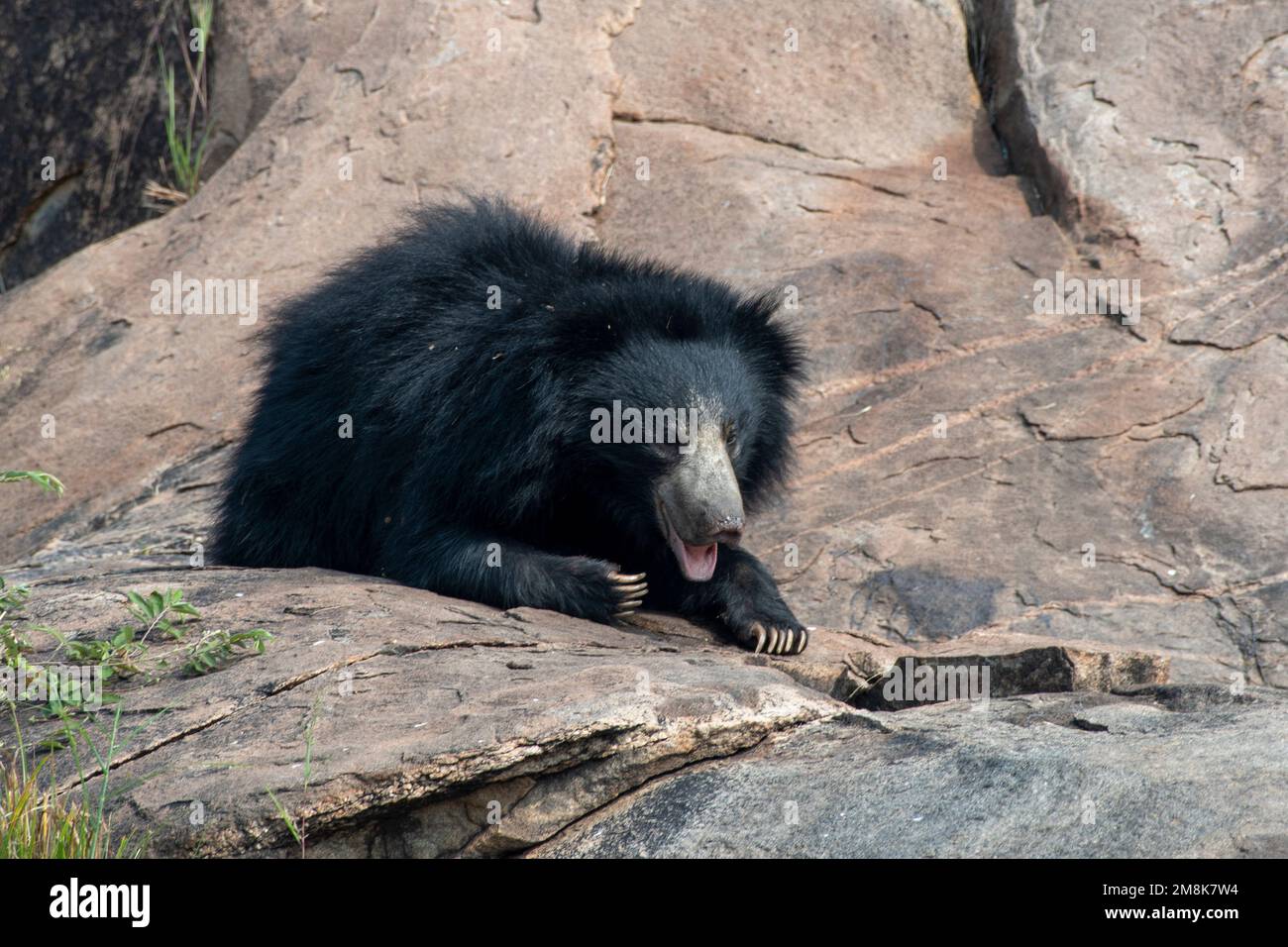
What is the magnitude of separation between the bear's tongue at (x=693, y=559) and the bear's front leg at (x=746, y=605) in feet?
0.74

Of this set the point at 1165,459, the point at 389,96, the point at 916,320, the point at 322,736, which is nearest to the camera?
the point at 322,736

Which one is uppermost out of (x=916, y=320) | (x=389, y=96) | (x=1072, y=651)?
(x=389, y=96)

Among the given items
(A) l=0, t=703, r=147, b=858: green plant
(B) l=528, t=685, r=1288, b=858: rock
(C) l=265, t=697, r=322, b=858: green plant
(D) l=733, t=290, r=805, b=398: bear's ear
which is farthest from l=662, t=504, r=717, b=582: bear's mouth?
(A) l=0, t=703, r=147, b=858: green plant

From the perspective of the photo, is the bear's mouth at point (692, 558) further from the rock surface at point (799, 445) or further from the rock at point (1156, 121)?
the rock at point (1156, 121)

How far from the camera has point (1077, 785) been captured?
296 centimetres

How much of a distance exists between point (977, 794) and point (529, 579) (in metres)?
1.94

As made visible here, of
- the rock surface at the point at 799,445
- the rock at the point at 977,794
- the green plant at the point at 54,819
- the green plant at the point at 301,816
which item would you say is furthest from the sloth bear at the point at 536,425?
the green plant at the point at 54,819

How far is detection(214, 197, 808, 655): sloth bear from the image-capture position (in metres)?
4.63

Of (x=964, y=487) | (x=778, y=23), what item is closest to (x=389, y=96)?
(x=778, y=23)

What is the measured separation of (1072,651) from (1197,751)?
40.2 inches

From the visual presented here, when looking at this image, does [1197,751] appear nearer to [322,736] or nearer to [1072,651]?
[1072,651]

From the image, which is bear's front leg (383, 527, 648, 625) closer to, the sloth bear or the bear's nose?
the sloth bear

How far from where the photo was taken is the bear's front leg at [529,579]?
457 cm

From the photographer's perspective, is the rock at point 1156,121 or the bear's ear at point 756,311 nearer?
the bear's ear at point 756,311
